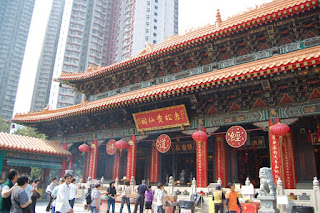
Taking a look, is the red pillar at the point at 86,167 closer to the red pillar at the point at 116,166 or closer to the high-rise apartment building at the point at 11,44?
the red pillar at the point at 116,166

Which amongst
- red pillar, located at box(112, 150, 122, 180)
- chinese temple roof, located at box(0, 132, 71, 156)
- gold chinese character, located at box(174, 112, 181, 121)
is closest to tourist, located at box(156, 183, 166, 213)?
gold chinese character, located at box(174, 112, 181, 121)

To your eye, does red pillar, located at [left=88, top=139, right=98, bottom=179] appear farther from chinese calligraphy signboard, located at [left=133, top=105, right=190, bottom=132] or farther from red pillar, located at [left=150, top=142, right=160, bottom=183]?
chinese calligraphy signboard, located at [left=133, top=105, right=190, bottom=132]

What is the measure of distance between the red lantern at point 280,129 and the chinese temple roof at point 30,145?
1266 cm

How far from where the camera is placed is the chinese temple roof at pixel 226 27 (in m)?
9.91

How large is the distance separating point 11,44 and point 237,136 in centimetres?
6941

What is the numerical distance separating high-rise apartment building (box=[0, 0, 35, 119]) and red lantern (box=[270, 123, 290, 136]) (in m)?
61.1

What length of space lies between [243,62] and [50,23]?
222 feet

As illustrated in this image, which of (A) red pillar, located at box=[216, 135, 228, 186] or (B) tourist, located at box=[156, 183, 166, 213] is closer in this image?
(B) tourist, located at box=[156, 183, 166, 213]

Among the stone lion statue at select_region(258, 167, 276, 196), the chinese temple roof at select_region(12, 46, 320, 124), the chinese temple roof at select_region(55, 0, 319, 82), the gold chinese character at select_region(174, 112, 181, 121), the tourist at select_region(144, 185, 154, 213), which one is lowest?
the tourist at select_region(144, 185, 154, 213)

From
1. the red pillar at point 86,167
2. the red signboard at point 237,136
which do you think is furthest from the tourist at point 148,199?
the red pillar at point 86,167

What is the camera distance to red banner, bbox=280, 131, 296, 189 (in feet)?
34.2

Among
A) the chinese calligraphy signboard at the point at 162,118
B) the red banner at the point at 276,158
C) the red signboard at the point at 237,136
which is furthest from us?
the chinese calligraphy signboard at the point at 162,118

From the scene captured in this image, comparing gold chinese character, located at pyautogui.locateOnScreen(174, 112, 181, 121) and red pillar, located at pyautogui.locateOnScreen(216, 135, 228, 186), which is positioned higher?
gold chinese character, located at pyautogui.locateOnScreen(174, 112, 181, 121)

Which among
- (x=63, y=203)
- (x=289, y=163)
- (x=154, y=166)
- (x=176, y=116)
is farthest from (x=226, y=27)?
(x=63, y=203)
